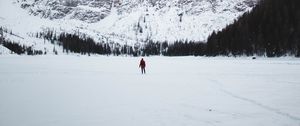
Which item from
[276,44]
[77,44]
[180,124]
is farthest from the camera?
[77,44]

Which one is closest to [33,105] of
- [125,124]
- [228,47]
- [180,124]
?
[125,124]

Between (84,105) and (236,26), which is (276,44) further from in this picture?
(84,105)

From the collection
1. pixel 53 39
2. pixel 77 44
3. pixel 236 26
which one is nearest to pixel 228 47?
pixel 236 26

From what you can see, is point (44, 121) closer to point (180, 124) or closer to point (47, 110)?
point (47, 110)

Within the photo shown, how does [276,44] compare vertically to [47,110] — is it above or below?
above

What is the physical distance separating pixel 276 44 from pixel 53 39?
6691 inches

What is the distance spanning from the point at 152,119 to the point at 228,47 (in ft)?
237

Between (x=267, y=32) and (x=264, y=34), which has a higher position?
(x=267, y=32)

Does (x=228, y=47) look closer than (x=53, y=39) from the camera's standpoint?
Yes

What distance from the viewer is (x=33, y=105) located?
11648mm

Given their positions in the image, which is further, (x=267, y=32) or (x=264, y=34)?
(x=264, y=34)

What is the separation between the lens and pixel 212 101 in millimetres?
12336

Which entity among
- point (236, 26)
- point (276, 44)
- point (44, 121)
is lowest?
point (44, 121)

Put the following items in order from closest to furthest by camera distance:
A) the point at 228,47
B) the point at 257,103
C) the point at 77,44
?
the point at 257,103 → the point at 228,47 → the point at 77,44
